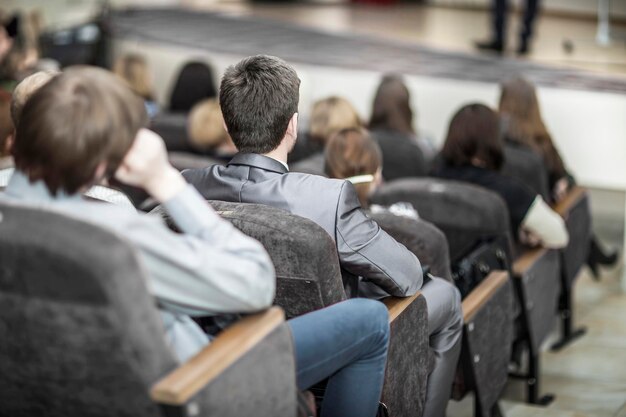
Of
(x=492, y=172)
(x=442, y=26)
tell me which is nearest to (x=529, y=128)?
(x=492, y=172)

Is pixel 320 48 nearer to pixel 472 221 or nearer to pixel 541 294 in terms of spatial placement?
pixel 541 294

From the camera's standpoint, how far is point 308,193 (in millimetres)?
2414

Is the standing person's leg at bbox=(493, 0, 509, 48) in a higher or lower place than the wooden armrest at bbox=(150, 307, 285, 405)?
lower

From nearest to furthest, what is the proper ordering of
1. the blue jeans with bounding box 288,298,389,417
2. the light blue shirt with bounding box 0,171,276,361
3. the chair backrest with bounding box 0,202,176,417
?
the chair backrest with bounding box 0,202,176,417 → the light blue shirt with bounding box 0,171,276,361 → the blue jeans with bounding box 288,298,389,417

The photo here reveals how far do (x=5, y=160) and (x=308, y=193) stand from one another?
1.22m

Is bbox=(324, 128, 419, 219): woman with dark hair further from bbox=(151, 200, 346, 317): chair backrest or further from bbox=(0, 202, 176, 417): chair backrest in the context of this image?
bbox=(0, 202, 176, 417): chair backrest

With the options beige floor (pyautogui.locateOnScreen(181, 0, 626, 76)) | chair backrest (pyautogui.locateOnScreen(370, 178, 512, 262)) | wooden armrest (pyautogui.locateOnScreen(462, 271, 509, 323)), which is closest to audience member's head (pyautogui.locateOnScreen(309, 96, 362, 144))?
chair backrest (pyautogui.locateOnScreen(370, 178, 512, 262))

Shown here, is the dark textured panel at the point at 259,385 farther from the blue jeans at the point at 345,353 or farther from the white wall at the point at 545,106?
the white wall at the point at 545,106

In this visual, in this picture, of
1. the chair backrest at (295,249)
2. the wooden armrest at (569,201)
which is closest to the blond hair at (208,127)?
the wooden armrest at (569,201)

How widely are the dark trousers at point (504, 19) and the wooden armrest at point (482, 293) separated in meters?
4.62

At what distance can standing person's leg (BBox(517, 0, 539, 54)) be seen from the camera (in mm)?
7652

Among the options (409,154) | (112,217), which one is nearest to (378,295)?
(112,217)

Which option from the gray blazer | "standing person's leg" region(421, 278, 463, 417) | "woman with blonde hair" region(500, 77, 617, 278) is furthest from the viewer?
"woman with blonde hair" region(500, 77, 617, 278)

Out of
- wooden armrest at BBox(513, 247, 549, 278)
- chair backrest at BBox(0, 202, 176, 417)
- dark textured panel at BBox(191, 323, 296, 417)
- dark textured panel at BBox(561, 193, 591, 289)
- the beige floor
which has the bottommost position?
dark textured panel at BBox(561, 193, 591, 289)
